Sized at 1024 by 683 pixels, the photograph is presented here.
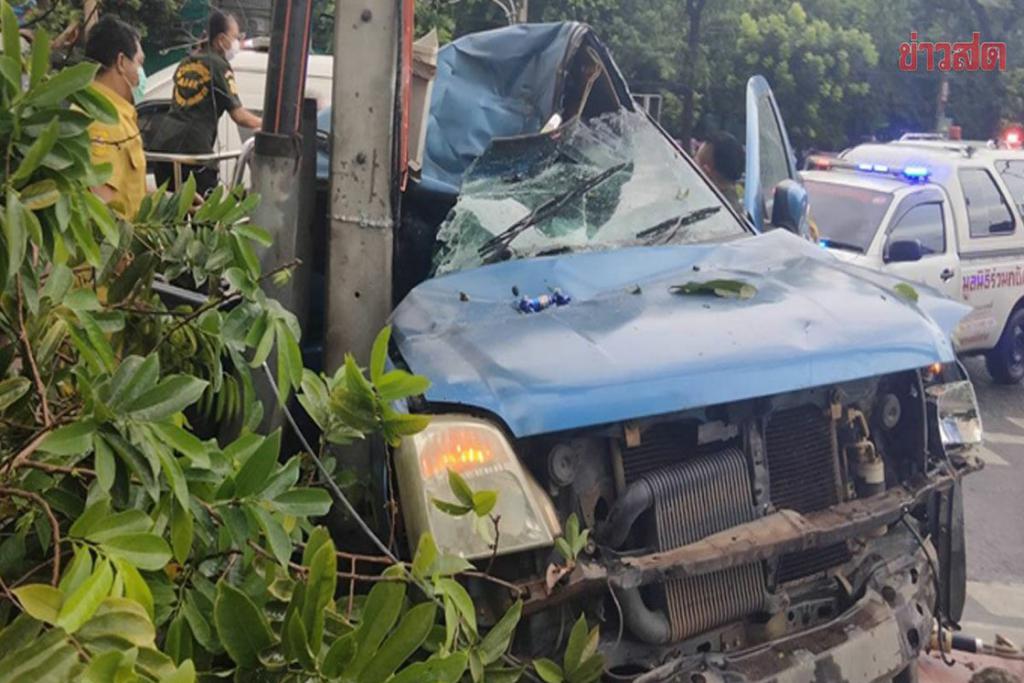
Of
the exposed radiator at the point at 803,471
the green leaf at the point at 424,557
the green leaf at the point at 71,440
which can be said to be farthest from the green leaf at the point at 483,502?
the exposed radiator at the point at 803,471

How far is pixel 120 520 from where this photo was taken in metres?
1.59

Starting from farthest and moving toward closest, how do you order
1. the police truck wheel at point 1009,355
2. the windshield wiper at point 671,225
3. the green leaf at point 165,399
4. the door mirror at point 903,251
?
1. the police truck wheel at point 1009,355
2. the door mirror at point 903,251
3. the windshield wiper at point 671,225
4. the green leaf at point 165,399

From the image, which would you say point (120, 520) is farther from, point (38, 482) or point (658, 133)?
point (658, 133)

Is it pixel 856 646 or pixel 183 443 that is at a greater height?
pixel 183 443

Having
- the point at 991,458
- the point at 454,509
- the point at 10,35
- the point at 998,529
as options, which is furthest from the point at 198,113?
the point at 991,458

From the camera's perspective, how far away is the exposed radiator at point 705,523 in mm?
2791

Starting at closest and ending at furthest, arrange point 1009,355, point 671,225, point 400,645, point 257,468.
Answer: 1. point 400,645
2. point 257,468
3. point 671,225
4. point 1009,355

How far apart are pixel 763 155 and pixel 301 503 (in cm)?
334

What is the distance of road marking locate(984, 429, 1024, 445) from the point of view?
317 inches

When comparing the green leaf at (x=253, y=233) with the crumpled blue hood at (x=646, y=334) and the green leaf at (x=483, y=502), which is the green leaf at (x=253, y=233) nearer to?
the crumpled blue hood at (x=646, y=334)

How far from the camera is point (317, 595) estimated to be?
1.74 m

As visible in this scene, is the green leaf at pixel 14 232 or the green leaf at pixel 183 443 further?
the green leaf at pixel 183 443

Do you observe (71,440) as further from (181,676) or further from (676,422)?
(676,422)

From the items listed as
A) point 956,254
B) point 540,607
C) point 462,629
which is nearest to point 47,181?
point 462,629
